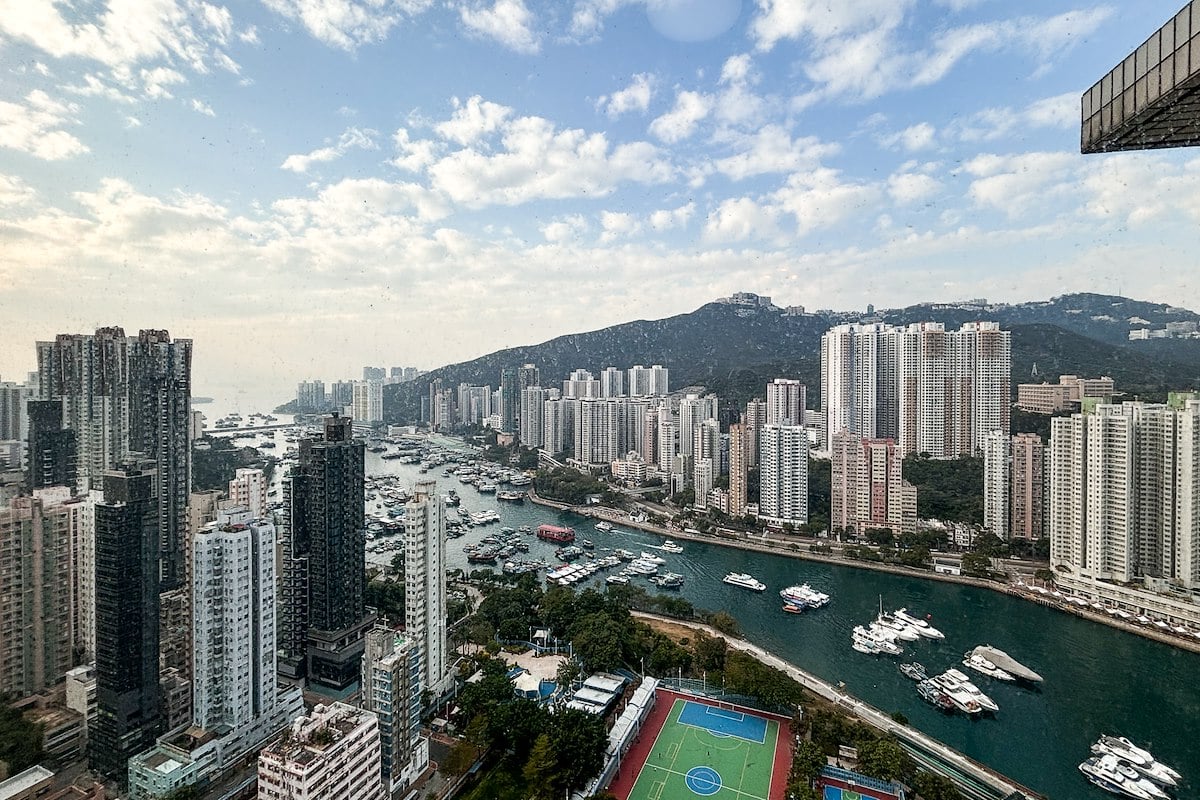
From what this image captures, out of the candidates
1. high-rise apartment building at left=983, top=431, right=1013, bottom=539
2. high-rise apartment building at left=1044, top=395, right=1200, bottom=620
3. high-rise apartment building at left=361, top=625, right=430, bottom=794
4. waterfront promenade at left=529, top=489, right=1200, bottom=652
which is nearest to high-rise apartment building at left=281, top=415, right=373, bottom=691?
high-rise apartment building at left=361, top=625, right=430, bottom=794

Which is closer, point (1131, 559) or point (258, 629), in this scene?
point (258, 629)

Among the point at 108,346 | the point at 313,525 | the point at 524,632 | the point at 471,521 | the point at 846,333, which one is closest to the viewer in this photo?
the point at 313,525

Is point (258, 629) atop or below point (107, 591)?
below

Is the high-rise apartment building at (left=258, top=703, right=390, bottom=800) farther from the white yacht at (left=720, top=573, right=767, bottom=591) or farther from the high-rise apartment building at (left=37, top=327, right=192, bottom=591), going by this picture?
the white yacht at (left=720, top=573, right=767, bottom=591)

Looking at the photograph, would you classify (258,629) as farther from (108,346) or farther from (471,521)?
(471,521)

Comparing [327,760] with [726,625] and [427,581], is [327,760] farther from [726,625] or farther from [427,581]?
[726,625]

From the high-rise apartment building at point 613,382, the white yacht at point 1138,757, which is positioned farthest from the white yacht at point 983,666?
the high-rise apartment building at point 613,382

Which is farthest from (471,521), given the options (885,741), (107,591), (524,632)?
(885,741)
